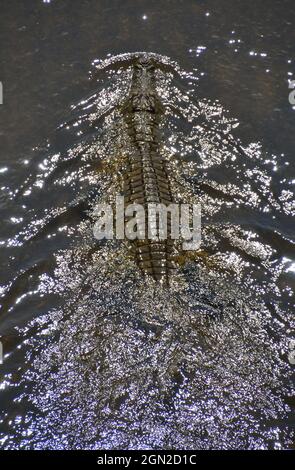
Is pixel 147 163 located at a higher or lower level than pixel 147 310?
higher

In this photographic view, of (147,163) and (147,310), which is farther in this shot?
(147,163)

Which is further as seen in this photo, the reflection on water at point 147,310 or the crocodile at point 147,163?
the crocodile at point 147,163

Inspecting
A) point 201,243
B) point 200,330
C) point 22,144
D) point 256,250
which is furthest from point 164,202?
point 22,144

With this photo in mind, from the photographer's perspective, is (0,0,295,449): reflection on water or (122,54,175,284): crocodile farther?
(122,54,175,284): crocodile
